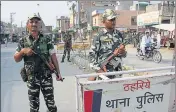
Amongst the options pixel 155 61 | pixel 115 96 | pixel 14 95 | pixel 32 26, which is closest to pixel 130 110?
pixel 115 96

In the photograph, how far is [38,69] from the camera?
3213mm

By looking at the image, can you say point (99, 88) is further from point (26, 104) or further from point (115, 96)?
point (26, 104)

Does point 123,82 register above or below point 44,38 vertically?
below

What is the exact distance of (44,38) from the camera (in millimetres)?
3217

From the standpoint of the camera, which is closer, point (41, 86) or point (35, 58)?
point (35, 58)

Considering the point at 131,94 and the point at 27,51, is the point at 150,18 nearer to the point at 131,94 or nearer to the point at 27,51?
the point at 27,51

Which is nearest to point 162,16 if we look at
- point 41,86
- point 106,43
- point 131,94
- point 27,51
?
point 106,43

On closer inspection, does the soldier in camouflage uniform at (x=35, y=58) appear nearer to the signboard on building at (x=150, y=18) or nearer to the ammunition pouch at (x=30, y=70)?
the ammunition pouch at (x=30, y=70)

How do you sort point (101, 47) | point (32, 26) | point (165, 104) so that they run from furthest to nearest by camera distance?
point (101, 47)
point (32, 26)
point (165, 104)

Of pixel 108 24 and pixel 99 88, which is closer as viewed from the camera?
pixel 99 88

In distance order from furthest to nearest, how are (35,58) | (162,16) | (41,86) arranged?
(162,16) → (41,86) → (35,58)

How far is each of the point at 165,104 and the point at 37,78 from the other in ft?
4.95

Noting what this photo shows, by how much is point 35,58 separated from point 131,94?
121cm

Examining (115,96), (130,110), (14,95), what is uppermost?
(115,96)
